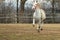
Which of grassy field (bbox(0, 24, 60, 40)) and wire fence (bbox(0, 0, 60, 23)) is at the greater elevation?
wire fence (bbox(0, 0, 60, 23))

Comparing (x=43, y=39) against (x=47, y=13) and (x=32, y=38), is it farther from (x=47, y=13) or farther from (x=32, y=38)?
(x=47, y=13)

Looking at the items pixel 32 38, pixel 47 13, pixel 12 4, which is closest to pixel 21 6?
pixel 12 4

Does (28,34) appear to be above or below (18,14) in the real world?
below

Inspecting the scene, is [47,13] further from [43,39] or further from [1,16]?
[43,39]

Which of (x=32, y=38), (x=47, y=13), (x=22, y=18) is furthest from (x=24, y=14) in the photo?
(x=32, y=38)

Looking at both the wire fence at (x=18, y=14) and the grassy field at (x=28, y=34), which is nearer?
the grassy field at (x=28, y=34)

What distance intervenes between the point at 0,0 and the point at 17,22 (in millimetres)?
1848

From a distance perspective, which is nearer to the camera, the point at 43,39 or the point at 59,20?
the point at 43,39

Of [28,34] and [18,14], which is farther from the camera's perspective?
[18,14]

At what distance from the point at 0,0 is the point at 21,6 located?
142cm

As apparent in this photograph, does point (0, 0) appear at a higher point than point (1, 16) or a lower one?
higher

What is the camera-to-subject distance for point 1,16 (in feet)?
53.0

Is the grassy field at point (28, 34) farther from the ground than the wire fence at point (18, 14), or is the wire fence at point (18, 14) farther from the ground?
the wire fence at point (18, 14)

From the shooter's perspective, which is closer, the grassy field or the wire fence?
the grassy field
